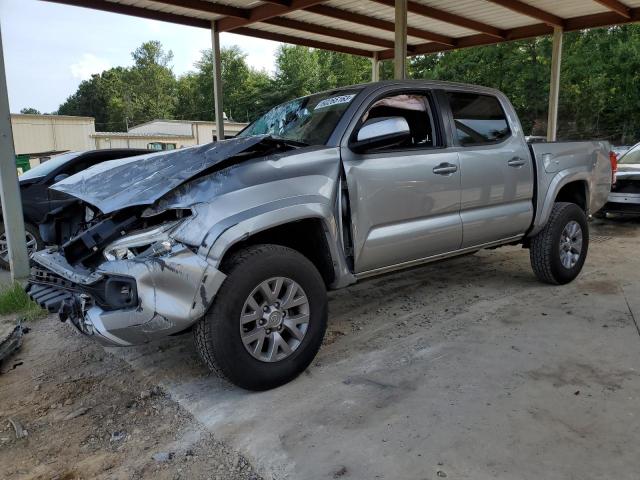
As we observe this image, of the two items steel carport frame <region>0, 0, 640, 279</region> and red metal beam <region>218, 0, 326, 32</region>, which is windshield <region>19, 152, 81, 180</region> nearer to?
steel carport frame <region>0, 0, 640, 279</region>

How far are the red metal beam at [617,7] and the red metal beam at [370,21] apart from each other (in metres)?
4.09

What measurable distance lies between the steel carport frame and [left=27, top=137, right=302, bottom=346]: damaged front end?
7206 mm

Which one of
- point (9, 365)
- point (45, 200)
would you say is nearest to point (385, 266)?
point (9, 365)

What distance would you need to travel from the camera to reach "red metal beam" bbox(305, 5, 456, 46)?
34.7 feet

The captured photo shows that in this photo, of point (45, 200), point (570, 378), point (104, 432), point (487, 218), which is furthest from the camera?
point (45, 200)

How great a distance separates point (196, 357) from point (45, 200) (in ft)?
13.2

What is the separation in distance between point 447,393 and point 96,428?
2.02 m

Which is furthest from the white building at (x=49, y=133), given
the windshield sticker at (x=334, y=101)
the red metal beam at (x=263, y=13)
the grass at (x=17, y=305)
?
the windshield sticker at (x=334, y=101)

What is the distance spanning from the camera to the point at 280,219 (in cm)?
306

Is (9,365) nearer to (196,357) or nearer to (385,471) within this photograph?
(196,357)

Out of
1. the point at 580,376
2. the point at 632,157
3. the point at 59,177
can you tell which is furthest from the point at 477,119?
the point at 632,157

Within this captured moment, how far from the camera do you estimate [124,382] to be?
3.39m

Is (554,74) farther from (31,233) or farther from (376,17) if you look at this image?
(31,233)

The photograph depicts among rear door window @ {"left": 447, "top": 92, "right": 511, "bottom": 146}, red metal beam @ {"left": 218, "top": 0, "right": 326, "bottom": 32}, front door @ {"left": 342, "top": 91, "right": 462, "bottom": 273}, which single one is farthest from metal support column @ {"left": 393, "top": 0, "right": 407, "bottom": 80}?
front door @ {"left": 342, "top": 91, "right": 462, "bottom": 273}
